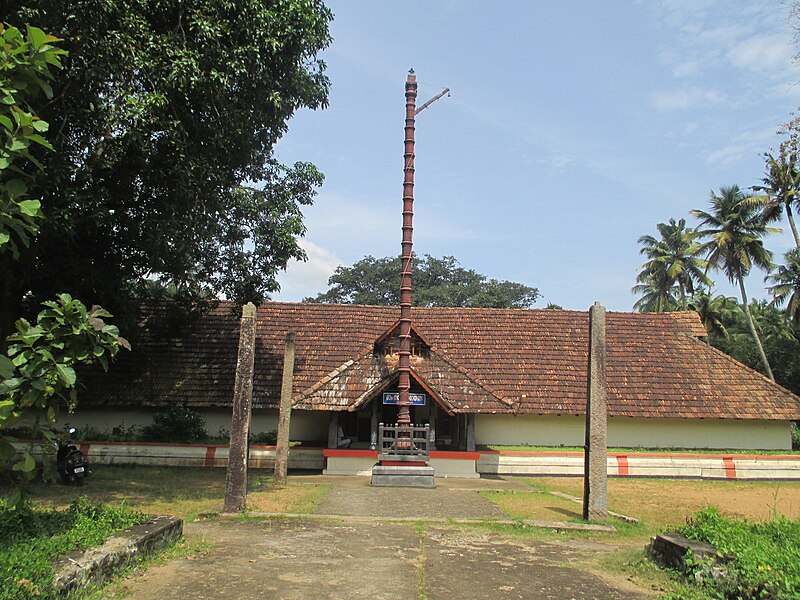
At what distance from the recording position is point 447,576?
6.18 m

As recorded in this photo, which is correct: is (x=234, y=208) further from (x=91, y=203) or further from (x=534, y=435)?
(x=534, y=435)

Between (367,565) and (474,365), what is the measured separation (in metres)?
13.3

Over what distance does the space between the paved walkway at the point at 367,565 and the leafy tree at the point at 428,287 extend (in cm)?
3574

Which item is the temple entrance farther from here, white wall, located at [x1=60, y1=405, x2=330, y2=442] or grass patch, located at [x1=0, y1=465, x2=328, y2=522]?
grass patch, located at [x1=0, y1=465, x2=328, y2=522]

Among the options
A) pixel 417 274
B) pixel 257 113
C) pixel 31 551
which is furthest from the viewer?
pixel 417 274

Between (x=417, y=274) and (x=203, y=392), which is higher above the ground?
(x=417, y=274)

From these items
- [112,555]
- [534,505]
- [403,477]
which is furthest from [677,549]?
[403,477]

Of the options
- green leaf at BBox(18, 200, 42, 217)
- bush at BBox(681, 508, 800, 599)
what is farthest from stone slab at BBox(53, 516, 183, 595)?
bush at BBox(681, 508, 800, 599)

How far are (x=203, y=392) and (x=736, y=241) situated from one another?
28.5 meters

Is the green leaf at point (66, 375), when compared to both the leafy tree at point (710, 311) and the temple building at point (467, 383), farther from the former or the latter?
the leafy tree at point (710, 311)

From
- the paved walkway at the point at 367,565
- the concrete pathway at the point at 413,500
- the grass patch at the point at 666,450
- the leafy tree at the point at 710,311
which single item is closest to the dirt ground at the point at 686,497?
the concrete pathway at the point at 413,500

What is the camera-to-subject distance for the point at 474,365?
19.5 metres

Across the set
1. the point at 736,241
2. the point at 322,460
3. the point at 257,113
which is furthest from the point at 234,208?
the point at 736,241

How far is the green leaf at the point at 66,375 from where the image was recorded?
12.7 ft
